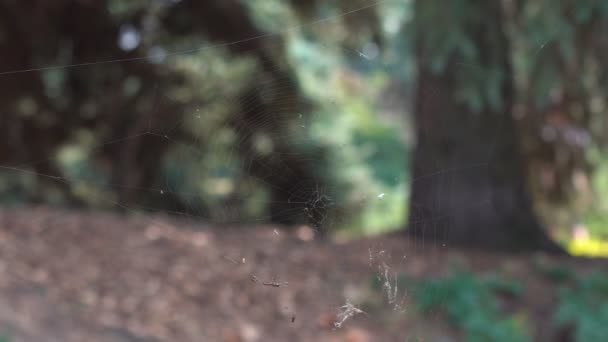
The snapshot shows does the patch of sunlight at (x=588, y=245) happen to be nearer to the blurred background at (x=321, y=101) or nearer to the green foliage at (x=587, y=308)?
the blurred background at (x=321, y=101)

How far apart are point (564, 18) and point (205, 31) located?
144 inches

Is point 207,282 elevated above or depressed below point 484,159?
below

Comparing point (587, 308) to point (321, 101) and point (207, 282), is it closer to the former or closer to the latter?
point (207, 282)

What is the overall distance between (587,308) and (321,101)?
4035 millimetres

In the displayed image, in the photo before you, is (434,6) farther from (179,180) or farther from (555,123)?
(179,180)

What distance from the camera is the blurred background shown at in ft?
15.5

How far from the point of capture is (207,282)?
5320 mm

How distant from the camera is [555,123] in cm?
700

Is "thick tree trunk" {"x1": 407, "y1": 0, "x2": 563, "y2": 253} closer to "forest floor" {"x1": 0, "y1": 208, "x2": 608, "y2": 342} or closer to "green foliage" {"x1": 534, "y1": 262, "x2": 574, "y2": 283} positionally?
"forest floor" {"x1": 0, "y1": 208, "x2": 608, "y2": 342}

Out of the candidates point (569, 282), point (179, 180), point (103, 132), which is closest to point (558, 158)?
point (569, 282)

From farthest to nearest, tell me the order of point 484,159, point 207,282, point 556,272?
point 484,159
point 556,272
point 207,282

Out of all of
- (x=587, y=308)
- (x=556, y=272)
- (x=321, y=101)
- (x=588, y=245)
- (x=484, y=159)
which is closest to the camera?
(x=587, y=308)

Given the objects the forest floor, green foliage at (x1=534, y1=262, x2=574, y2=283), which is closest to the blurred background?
green foliage at (x1=534, y1=262, x2=574, y2=283)

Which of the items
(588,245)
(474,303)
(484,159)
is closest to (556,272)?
(474,303)
